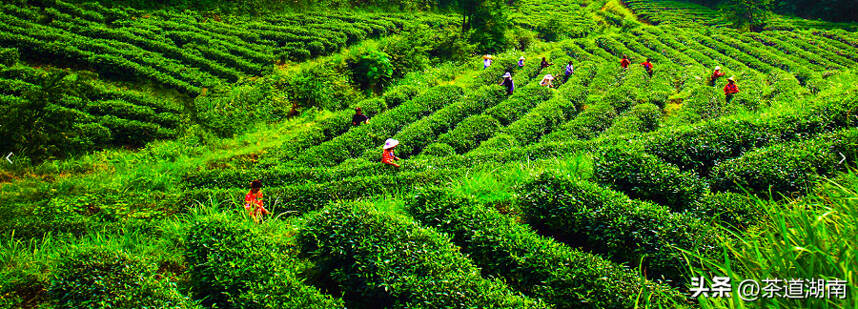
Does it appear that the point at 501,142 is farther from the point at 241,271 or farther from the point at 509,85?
the point at 241,271

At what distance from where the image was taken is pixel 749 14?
135 ft

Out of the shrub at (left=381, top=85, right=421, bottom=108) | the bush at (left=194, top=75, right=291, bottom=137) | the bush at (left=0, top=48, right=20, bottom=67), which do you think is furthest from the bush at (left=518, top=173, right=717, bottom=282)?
the bush at (left=0, top=48, right=20, bottom=67)

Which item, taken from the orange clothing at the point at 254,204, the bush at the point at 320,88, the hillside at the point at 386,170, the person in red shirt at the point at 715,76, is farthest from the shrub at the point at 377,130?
the person in red shirt at the point at 715,76

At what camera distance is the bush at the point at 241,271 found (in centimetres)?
471

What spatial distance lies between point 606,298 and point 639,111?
504 inches

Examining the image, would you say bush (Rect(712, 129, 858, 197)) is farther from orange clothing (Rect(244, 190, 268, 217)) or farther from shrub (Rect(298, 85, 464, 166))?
shrub (Rect(298, 85, 464, 166))

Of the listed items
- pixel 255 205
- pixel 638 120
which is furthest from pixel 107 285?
pixel 638 120

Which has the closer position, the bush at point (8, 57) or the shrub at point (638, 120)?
the bush at point (8, 57)

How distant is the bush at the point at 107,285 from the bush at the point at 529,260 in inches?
128

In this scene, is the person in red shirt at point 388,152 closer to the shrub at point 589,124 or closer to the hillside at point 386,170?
the hillside at point 386,170

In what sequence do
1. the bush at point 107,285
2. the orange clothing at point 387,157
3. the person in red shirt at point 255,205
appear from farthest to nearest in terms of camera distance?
the orange clothing at point 387,157
the person in red shirt at point 255,205
the bush at point 107,285

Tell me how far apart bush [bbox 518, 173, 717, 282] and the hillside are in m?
0.03

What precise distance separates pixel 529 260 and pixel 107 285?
15.3ft

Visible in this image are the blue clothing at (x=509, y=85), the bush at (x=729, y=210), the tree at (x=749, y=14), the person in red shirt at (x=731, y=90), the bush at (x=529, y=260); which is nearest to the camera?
the bush at (x=529, y=260)
